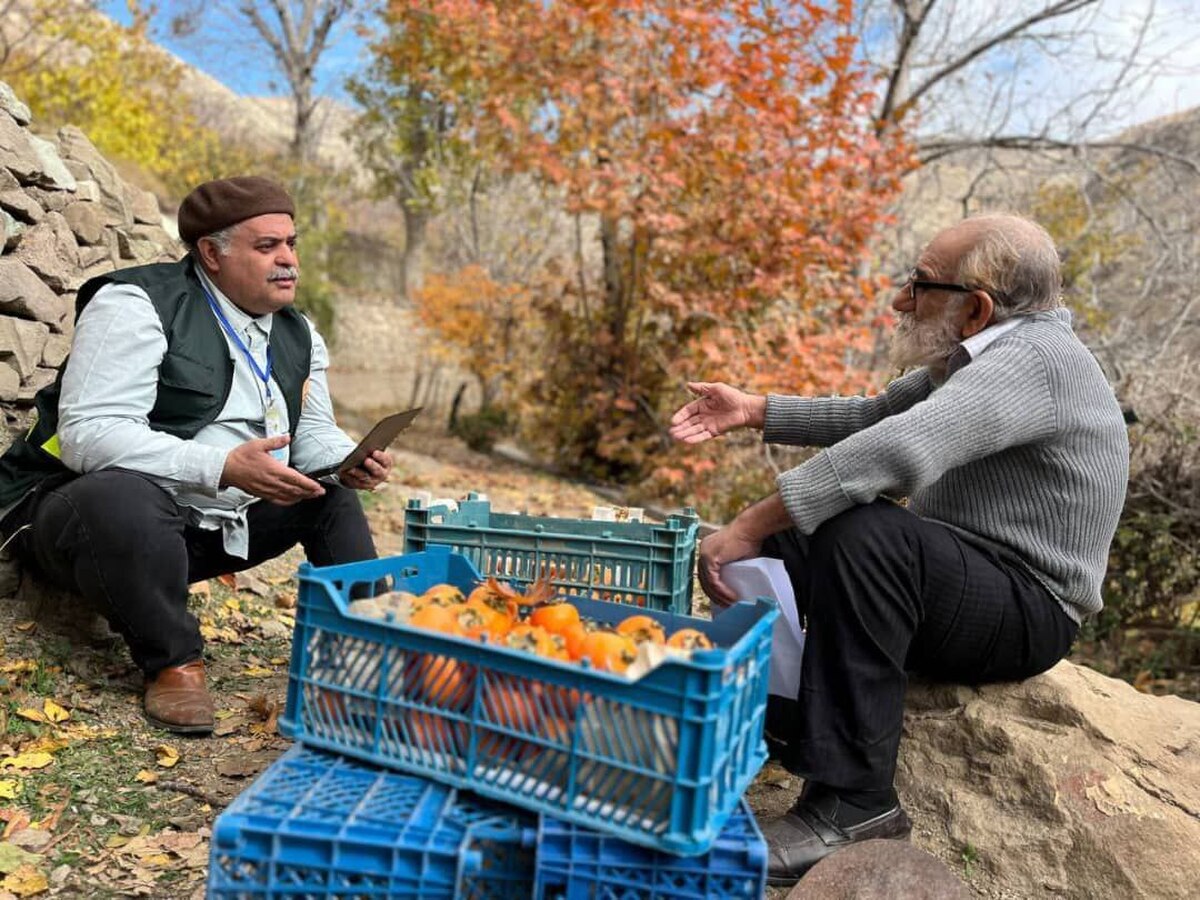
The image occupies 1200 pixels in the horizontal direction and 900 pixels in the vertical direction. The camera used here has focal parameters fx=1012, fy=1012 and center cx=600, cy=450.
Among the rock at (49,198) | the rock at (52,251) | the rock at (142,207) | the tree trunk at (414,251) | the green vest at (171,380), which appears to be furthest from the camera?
the tree trunk at (414,251)

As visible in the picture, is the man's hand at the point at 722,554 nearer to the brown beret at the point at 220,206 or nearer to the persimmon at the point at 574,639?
the persimmon at the point at 574,639

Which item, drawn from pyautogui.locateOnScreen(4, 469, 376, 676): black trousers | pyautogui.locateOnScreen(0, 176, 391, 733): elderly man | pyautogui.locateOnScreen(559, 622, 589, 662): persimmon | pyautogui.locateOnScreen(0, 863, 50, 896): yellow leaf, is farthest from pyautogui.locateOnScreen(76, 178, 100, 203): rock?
pyautogui.locateOnScreen(559, 622, 589, 662): persimmon

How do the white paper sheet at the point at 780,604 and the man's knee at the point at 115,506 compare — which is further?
the man's knee at the point at 115,506

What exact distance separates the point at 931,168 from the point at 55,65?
34.2 ft

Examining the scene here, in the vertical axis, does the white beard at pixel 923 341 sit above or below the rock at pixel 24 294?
above

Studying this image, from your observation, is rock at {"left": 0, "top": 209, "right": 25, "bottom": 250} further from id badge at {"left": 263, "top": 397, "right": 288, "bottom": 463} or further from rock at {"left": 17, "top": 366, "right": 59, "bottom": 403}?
id badge at {"left": 263, "top": 397, "right": 288, "bottom": 463}

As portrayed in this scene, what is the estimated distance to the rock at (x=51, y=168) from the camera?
402cm

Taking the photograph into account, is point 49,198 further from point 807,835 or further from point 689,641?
point 807,835

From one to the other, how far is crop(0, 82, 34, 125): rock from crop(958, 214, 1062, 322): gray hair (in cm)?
364

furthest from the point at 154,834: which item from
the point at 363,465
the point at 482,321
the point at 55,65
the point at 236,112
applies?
the point at 236,112

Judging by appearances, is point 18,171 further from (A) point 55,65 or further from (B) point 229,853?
(A) point 55,65

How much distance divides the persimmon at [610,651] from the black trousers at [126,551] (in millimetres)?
1401

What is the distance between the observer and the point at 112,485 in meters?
2.66

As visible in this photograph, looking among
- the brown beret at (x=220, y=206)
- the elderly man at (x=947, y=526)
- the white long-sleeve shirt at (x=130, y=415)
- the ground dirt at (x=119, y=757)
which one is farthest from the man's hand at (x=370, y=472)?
the elderly man at (x=947, y=526)
